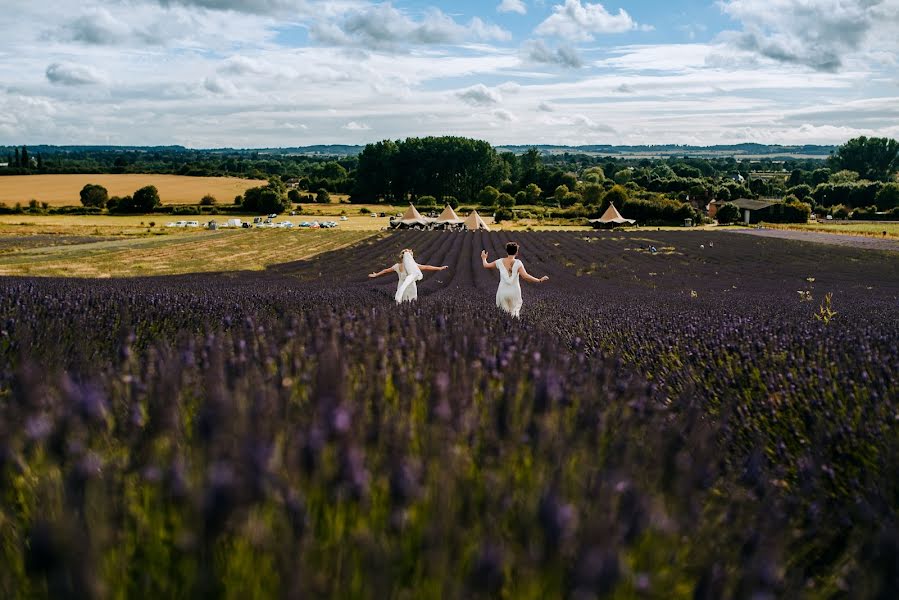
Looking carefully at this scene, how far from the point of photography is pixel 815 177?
148 metres

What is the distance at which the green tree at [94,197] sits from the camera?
8244 centimetres

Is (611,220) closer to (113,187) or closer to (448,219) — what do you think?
(448,219)

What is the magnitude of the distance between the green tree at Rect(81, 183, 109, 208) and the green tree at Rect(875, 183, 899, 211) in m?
95.2

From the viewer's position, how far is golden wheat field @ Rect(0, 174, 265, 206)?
279 feet

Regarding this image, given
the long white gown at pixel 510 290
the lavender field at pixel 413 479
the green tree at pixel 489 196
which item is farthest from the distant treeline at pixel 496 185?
the lavender field at pixel 413 479

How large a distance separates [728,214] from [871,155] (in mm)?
121583

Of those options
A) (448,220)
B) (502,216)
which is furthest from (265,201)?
(502,216)

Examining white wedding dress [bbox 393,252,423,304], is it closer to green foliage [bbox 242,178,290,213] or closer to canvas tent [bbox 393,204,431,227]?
canvas tent [bbox 393,204,431,227]

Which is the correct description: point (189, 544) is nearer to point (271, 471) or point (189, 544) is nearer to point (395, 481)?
point (271, 471)

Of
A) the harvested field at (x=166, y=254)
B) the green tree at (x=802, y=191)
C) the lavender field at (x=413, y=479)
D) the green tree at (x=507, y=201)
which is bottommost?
the harvested field at (x=166, y=254)

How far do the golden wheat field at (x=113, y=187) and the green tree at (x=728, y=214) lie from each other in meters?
58.9

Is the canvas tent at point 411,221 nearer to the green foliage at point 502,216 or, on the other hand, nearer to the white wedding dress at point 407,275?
the green foliage at point 502,216

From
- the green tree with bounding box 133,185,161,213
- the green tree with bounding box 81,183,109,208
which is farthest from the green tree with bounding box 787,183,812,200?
the green tree with bounding box 81,183,109,208

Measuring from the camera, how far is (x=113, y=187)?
308 feet
